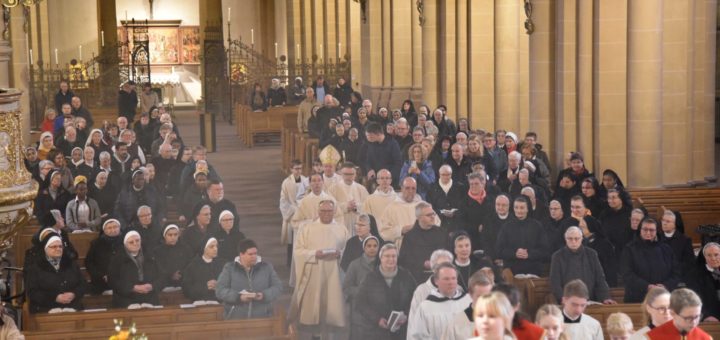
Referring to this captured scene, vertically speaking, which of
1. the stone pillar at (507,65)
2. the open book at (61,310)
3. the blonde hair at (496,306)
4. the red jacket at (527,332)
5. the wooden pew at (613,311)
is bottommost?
the open book at (61,310)

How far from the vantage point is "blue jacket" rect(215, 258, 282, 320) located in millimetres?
14102

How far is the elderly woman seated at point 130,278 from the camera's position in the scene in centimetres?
1487

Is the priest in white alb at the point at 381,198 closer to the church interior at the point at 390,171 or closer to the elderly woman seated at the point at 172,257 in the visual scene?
the church interior at the point at 390,171

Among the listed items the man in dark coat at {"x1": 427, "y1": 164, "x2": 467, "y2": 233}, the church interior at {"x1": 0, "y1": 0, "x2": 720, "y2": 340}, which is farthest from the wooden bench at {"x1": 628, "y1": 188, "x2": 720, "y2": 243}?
the man in dark coat at {"x1": 427, "y1": 164, "x2": 467, "y2": 233}

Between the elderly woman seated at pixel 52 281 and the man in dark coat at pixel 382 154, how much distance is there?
7.29 metres

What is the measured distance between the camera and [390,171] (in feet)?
69.4

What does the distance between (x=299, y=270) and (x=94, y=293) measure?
2.25m

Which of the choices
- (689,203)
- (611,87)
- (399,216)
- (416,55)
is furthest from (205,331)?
(416,55)

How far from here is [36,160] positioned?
21.2 meters

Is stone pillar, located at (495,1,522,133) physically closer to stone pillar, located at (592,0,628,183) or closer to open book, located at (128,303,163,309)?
stone pillar, located at (592,0,628,183)

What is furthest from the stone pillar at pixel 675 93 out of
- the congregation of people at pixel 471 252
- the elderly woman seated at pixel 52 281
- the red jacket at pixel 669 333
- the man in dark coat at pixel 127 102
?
the man in dark coat at pixel 127 102

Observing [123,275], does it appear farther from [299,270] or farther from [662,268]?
[662,268]

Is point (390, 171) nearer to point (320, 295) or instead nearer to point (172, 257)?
point (172, 257)

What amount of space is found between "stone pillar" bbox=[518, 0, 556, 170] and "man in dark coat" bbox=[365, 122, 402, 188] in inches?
131
